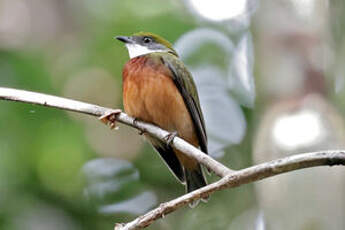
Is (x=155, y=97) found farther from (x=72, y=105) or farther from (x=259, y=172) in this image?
(x=259, y=172)

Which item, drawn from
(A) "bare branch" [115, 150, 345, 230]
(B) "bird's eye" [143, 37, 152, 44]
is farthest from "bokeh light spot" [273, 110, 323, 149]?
(A) "bare branch" [115, 150, 345, 230]

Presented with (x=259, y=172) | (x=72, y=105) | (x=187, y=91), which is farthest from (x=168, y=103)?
(x=259, y=172)

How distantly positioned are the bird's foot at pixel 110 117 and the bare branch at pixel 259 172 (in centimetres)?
92

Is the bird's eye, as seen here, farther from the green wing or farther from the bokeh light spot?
the bokeh light spot

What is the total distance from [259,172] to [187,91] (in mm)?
2112

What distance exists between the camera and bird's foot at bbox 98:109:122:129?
11.6 feet

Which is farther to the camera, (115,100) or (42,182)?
(115,100)

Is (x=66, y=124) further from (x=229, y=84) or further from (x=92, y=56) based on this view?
(x=229, y=84)

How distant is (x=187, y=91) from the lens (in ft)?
15.1

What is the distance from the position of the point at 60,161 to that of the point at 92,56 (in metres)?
1.03

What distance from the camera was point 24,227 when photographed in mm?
5102

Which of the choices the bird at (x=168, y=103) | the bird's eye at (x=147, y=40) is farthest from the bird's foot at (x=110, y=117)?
the bird's eye at (x=147, y=40)

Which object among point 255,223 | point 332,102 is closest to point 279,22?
point 332,102

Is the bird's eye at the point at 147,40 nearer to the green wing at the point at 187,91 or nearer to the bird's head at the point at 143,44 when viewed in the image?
the bird's head at the point at 143,44
